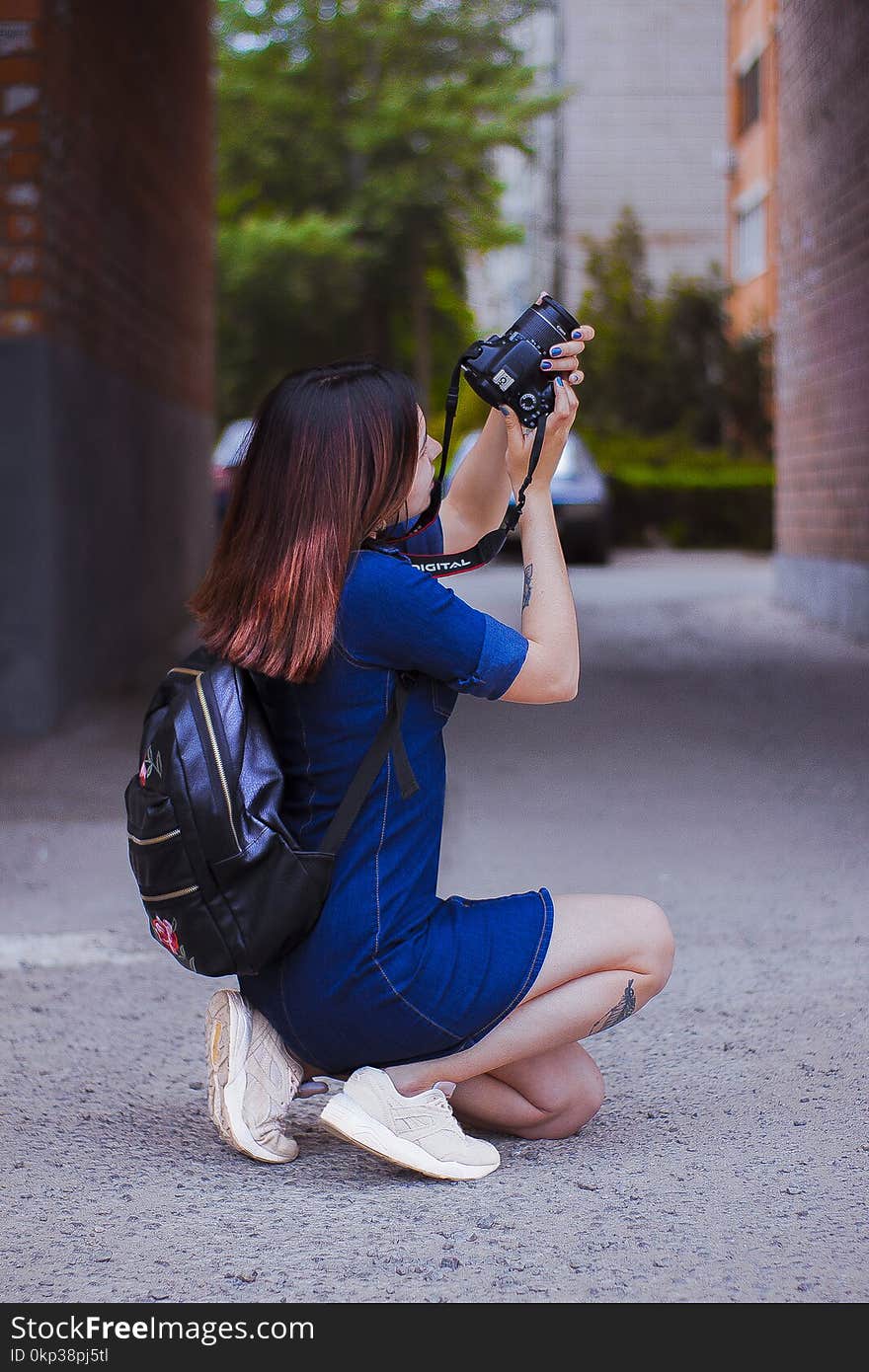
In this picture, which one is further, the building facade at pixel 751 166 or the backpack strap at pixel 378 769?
the building facade at pixel 751 166

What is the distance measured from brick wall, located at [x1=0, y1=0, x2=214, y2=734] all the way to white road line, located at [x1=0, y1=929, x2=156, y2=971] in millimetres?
3065

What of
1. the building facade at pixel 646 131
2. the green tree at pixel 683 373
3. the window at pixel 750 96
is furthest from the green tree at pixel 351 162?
the green tree at pixel 683 373

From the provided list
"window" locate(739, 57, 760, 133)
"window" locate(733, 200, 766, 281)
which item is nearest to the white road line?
"window" locate(733, 200, 766, 281)

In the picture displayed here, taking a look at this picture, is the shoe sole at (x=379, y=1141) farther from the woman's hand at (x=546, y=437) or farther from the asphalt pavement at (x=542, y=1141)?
the woman's hand at (x=546, y=437)

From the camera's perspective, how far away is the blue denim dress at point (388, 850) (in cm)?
307

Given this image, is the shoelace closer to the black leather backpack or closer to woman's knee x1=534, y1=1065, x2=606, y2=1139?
woman's knee x1=534, y1=1065, x2=606, y2=1139

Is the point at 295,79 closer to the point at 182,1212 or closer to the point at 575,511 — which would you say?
the point at 575,511

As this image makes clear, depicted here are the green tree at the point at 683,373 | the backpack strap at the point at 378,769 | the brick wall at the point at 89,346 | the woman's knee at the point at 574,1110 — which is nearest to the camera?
the backpack strap at the point at 378,769

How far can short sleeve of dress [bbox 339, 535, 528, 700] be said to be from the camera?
305cm

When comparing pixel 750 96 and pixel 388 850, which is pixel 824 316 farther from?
pixel 750 96

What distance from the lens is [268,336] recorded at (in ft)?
140

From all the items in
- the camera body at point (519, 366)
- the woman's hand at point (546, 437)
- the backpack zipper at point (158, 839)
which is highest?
the camera body at point (519, 366)

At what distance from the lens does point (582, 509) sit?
21609 millimetres

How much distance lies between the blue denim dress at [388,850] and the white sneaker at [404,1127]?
72 mm
